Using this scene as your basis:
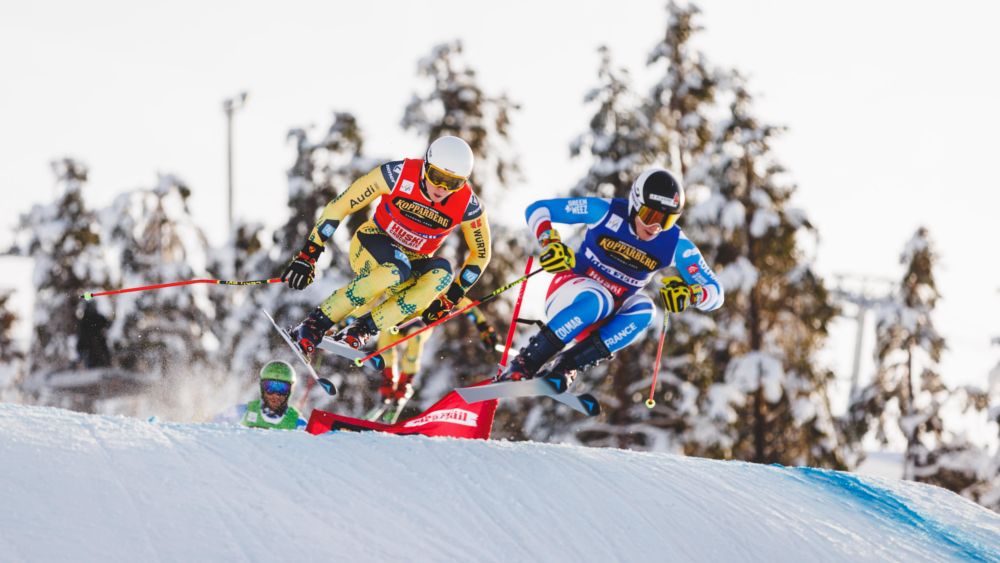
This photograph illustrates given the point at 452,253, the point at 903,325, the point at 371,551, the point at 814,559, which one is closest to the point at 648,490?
the point at 814,559

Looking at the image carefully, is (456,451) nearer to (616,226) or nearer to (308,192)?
(616,226)

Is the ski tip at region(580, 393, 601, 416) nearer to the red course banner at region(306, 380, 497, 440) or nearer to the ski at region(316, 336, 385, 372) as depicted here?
the red course banner at region(306, 380, 497, 440)

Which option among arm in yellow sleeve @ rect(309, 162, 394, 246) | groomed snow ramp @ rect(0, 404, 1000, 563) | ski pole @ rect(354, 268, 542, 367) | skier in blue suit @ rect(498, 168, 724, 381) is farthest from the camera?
ski pole @ rect(354, 268, 542, 367)

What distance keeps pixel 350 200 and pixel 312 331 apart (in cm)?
99

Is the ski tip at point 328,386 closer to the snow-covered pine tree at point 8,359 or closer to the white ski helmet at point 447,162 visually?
the white ski helmet at point 447,162

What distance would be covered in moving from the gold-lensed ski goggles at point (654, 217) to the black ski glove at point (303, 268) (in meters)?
2.31

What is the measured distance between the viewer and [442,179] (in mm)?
5512

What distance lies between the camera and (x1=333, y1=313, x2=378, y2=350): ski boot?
229 inches

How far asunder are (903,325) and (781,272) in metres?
2.14

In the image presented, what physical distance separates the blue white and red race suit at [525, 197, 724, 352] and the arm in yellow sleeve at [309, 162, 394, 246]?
3.57 feet

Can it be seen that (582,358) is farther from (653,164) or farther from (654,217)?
(653,164)

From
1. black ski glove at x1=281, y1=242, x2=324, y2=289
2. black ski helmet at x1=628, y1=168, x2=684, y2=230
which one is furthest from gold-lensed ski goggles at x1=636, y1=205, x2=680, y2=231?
black ski glove at x1=281, y1=242, x2=324, y2=289

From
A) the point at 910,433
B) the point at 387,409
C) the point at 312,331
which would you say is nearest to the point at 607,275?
the point at 312,331

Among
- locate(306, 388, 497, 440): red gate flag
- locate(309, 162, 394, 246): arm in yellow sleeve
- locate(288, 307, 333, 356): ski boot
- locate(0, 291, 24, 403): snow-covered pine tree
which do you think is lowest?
locate(0, 291, 24, 403): snow-covered pine tree
